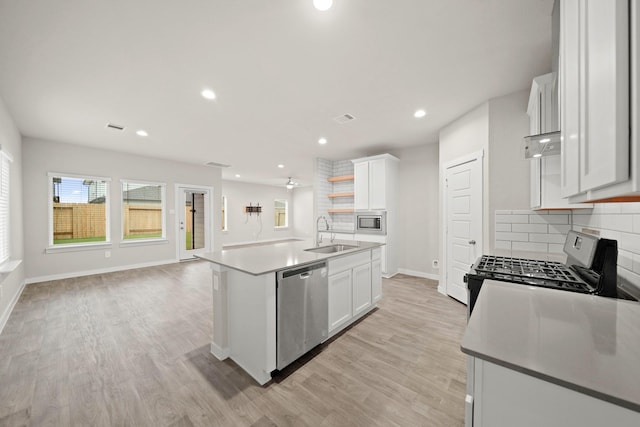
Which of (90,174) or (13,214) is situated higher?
(90,174)

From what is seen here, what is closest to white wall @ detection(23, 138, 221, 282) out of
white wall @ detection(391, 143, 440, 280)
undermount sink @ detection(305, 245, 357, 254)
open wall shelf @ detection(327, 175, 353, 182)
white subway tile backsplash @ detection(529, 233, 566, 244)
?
open wall shelf @ detection(327, 175, 353, 182)

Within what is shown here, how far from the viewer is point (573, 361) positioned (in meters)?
0.65

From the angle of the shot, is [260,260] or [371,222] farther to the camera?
[371,222]

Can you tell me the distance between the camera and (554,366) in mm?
635

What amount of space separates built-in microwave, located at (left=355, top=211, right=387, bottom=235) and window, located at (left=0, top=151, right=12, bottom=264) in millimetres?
5432

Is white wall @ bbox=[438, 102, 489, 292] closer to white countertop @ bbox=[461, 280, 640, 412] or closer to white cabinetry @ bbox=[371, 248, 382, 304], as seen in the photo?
white cabinetry @ bbox=[371, 248, 382, 304]

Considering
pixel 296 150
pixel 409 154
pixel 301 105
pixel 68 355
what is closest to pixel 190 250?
pixel 296 150

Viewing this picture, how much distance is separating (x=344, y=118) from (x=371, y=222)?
2277 millimetres

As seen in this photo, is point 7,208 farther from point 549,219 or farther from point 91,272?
point 549,219

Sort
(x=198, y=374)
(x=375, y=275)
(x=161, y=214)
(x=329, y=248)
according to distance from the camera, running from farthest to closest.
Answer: (x=161, y=214) → (x=375, y=275) → (x=329, y=248) → (x=198, y=374)

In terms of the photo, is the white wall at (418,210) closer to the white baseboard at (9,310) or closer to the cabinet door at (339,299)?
the cabinet door at (339,299)

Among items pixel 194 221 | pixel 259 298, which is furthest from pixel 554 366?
pixel 194 221

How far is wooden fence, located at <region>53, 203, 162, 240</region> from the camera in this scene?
4711 mm

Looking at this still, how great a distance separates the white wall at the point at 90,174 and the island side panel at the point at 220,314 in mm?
4729
